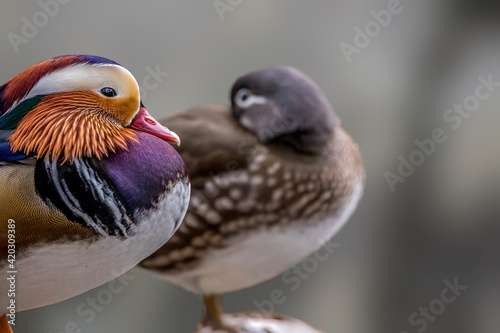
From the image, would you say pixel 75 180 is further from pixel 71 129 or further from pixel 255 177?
pixel 255 177

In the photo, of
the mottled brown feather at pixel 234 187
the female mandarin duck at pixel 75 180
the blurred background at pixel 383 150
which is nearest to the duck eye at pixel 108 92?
the female mandarin duck at pixel 75 180

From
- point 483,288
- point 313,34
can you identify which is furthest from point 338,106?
point 483,288

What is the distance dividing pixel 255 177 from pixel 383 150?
1.93 feet

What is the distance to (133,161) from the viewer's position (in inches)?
11.7

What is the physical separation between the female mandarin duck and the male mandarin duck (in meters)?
0.25

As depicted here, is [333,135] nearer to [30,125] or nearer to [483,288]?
[30,125]

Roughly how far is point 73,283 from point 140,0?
0.58 m

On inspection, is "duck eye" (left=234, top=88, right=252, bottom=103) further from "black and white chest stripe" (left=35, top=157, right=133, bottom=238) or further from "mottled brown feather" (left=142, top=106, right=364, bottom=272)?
"black and white chest stripe" (left=35, top=157, right=133, bottom=238)

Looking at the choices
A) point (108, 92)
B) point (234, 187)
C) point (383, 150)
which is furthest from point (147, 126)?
point (383, 150)

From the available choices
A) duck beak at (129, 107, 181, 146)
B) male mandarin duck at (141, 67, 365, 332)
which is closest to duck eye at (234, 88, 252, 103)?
male mandarin duck at (141, 67, 365, 332)

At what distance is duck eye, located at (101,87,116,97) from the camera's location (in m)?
0.30

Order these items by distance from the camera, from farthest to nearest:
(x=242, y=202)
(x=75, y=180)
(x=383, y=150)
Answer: (x=383, y=150), (x=242, y=202), (x=75, y=180)

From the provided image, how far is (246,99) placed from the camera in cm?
57

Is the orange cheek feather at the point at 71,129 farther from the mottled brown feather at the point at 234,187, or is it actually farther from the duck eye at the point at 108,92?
the mottled brown feather at the point at 234,187
